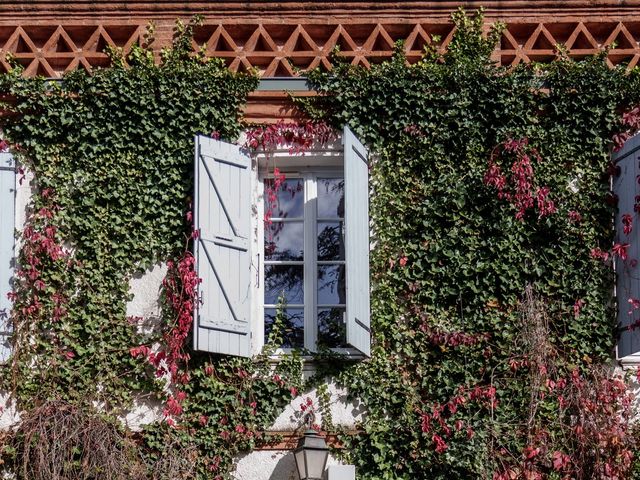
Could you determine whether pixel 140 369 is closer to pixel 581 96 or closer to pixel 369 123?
pixel 369 123

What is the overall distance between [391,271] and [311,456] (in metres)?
1.51

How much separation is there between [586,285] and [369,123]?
6.56 ft

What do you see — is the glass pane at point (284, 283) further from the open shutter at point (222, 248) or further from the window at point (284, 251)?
the open shutter at point (222, 248)

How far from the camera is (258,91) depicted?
10.2 meters

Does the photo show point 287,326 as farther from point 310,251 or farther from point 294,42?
point 294,42

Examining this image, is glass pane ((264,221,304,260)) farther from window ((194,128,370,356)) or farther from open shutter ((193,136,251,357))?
open shutter ((193,136,251,357))

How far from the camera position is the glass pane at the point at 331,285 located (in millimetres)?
10031

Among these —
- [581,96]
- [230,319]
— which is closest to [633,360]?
[581,96]

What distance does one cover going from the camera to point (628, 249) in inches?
382

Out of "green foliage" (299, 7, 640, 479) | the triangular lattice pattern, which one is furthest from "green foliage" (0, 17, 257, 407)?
"green foliage" (299, 7, 640, 479)

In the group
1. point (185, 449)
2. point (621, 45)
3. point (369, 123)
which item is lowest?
point (185, 449)

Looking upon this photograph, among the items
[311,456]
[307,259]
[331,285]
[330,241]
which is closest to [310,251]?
[307,259]

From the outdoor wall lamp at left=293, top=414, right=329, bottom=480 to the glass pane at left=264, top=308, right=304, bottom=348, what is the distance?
0.89 meters

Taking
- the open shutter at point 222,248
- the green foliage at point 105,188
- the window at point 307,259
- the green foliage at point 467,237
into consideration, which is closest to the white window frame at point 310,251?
the window at point 307,259
